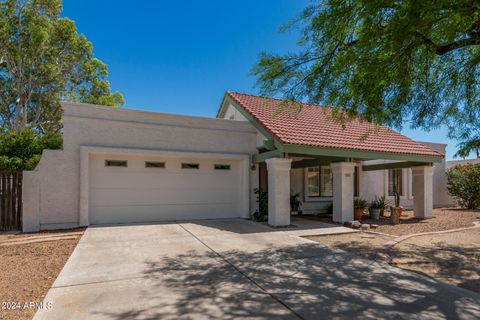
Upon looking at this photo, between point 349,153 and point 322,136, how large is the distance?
1.24 m

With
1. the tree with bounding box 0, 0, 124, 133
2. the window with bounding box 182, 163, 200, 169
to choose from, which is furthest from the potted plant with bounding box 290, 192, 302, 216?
the tree with bounding box 0, 0, 124, 133

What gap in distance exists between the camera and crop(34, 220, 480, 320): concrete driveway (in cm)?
380

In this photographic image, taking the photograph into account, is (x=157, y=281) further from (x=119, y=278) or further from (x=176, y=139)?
(x=176, y=139)

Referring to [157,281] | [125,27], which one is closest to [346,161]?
[157,281]

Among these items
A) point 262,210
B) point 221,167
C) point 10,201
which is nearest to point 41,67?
point 10,201

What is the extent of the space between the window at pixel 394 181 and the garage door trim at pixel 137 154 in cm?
951

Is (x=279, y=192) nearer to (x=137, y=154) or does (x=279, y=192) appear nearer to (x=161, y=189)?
(x=161, y=189)

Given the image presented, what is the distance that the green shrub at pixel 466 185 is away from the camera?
16703 mm

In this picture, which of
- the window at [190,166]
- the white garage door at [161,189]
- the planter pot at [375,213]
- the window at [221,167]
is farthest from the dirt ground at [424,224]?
the window at [190,166]

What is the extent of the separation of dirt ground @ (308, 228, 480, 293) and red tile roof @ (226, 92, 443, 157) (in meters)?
3.38

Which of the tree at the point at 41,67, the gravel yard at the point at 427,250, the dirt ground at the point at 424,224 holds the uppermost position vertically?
the tree at the point at 41,67

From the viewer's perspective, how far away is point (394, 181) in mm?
16953

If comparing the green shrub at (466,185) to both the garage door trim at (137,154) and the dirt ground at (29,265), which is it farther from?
the dirt ground at (29,265)

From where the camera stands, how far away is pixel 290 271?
5438 mm
